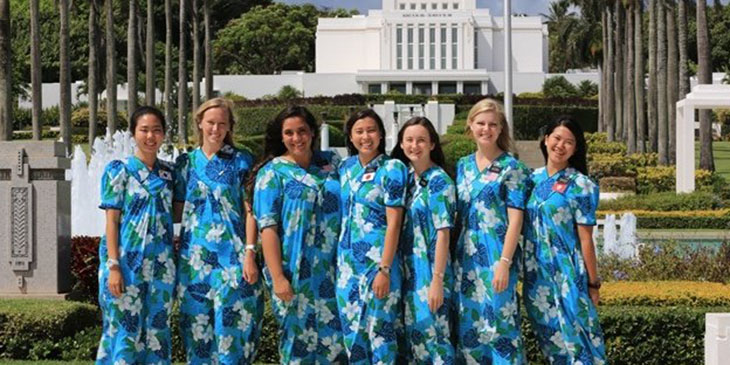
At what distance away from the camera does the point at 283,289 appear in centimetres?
652

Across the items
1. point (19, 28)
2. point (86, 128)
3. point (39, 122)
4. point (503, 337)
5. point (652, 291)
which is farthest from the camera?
point (19, 28)

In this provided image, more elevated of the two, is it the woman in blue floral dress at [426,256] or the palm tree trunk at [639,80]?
the palm tree trunk at [639,80]

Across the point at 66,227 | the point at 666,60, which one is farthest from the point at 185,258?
the point at 666,60

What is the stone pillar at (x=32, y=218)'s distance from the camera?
31.1 ft

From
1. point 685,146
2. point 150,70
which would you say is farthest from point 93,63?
point 685,146

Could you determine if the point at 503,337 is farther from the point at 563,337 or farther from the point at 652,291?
the point at 652,291

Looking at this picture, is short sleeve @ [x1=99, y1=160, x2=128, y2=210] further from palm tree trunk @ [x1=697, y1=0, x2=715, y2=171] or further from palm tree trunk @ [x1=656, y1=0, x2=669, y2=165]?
palm tree trunk @ [x1=656, y1=0, x2=669, y2=165]

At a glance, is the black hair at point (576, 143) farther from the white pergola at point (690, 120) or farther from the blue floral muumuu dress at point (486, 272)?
the white pergola at point (690, 120)

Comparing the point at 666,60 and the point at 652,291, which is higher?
the point at 666,60

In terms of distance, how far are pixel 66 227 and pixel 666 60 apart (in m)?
29.0

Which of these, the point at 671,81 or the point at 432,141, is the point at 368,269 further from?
the point at 671,81

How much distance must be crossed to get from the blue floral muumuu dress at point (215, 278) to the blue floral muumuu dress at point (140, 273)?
0.11m

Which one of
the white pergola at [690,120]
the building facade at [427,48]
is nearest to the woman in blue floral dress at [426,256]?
the white pergola at [690,120]

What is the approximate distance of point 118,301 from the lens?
22.0 feet
